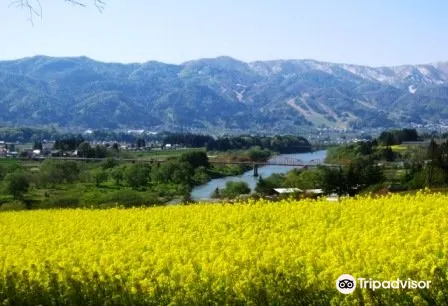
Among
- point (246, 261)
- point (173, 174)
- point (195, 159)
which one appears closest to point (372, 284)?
point (246, 261)

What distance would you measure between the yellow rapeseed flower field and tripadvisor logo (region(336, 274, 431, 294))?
0.06 meters

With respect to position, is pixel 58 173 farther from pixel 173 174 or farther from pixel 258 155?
pixel 258 155

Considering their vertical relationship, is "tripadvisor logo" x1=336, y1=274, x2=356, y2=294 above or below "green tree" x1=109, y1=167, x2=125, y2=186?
above

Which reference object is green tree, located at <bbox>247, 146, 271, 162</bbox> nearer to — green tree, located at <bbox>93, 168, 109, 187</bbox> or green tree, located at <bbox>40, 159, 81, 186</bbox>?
green tree, located at <bbox>93, 168, 109, 187</bbox>

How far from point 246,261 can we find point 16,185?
9067 centimetres

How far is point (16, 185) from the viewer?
9394 cm

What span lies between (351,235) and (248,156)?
503ft

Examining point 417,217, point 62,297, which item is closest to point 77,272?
point 62,297

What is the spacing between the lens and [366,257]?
7.77m

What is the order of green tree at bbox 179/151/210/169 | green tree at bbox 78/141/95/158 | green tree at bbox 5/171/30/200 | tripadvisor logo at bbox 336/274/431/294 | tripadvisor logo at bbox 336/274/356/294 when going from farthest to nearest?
green tree at bbox 78/141/95/158
green tree at bbox 179/151/210/169
green tree at bbox 5/171/30/200
tripadvisor logo at bbox 336/274/356/294
tripadvisor logo at bbox 336/274/431/294

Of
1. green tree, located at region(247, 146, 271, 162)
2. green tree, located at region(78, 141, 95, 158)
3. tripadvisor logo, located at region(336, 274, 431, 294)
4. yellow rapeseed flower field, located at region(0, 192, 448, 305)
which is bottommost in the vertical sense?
green tree, located at region(247, 146, 271, 162)

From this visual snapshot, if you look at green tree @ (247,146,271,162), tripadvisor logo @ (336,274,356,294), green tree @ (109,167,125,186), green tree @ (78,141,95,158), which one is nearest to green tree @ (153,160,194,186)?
green tree @ (109,167,125,186)

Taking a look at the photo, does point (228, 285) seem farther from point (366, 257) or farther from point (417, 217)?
point (417, 217)

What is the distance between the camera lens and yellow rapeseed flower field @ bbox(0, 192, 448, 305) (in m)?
7.32
